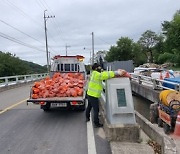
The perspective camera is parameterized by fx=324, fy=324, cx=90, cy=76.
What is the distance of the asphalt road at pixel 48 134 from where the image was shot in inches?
275

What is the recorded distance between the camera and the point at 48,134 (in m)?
8.45

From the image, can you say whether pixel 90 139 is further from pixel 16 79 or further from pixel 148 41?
pixel 148 41

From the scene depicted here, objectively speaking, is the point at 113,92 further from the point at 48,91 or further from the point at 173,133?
the point at 48,91

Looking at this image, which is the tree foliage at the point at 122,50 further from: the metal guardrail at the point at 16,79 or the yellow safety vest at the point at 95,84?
the yellow safety vest at the point at 95,84

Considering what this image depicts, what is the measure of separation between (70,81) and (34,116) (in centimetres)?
178

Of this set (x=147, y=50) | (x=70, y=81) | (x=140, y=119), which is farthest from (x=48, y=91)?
(x=147, y=50)

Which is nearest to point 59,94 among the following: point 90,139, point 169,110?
point 90,139

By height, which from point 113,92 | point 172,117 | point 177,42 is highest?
point 177,42

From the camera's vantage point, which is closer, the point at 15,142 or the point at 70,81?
the point at 15,142

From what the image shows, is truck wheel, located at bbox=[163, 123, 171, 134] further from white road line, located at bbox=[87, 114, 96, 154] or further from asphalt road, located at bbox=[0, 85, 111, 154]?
white road line, located at bbox=[87, 114, 96, 154]

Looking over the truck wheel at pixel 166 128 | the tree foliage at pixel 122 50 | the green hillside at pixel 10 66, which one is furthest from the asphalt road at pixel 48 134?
the tree foliage at pixel 122 50

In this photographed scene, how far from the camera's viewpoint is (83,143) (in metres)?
7.49

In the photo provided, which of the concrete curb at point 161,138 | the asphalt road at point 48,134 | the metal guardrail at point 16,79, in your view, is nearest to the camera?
the concrete curb at point 161,138

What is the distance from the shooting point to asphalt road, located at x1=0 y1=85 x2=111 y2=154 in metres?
6.99
